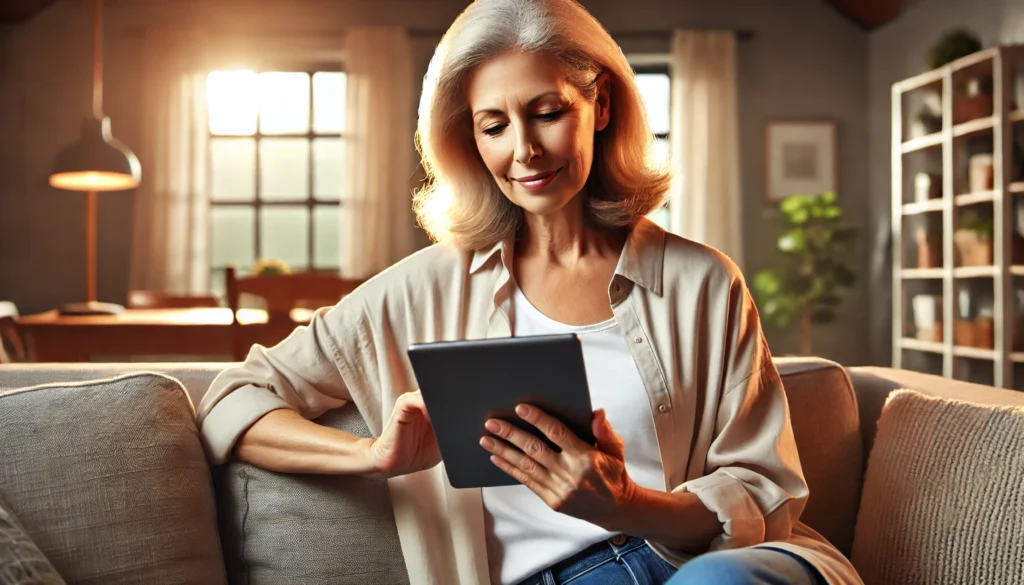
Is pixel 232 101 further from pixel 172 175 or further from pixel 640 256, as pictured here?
pixel 640 256

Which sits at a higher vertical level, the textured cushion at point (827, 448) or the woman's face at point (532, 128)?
the woman's face at point (532, 128)

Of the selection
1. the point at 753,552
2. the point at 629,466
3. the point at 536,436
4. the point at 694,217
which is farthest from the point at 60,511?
the point at 694,217

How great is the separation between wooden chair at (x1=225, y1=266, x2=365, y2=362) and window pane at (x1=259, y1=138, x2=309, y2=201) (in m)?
3.47

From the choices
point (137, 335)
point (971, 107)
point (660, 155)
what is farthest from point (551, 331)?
point (971, 107)

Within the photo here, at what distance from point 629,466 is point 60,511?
0.75 metres

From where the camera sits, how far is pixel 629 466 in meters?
→ 1.29

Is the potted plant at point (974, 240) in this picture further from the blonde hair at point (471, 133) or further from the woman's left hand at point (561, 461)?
the woman's left hand at point (561, 461)

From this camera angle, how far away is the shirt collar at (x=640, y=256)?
4.34 ft

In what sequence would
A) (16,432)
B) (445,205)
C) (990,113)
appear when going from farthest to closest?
(990,113) < (445,205) < (16,432)

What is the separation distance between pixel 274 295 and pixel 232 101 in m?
3.84

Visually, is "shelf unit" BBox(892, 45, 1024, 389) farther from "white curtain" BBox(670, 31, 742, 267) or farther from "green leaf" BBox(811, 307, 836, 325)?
"white curtain" BBox(670, 31, 742, 267)

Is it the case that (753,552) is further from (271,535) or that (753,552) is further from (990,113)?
(990,113)

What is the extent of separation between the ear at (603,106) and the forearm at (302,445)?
577 mm

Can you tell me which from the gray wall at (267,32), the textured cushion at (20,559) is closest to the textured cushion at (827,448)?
the textured cushion at (20,559)
